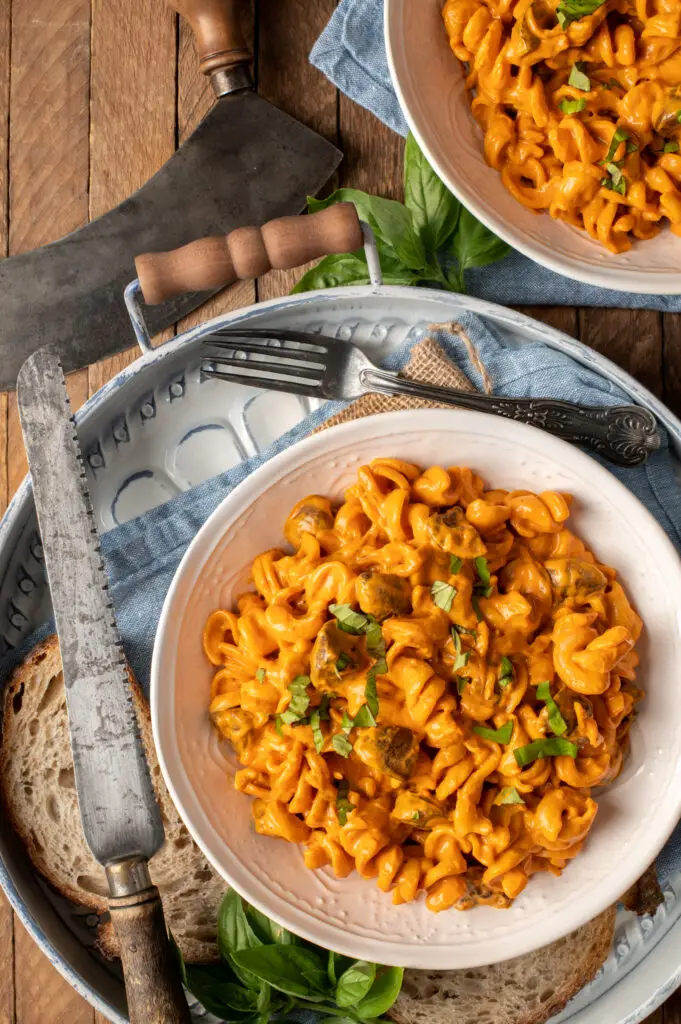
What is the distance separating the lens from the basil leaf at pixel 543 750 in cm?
193

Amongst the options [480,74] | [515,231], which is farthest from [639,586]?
[480,74]

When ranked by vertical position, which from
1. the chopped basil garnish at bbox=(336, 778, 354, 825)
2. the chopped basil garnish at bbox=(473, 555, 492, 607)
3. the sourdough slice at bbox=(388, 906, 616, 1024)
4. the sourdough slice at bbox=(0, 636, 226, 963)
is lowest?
the sourdough slice at bbox=(388, 906, 616, 1024)

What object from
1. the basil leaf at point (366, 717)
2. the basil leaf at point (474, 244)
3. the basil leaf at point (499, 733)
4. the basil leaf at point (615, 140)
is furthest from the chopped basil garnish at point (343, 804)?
the basil leaf at point (615, 140)

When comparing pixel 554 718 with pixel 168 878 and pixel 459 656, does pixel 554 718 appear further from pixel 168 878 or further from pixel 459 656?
pixel 168 878

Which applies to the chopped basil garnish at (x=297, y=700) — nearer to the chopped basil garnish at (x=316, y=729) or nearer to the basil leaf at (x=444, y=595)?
the chopped basil garnish at (x=316, y=729)

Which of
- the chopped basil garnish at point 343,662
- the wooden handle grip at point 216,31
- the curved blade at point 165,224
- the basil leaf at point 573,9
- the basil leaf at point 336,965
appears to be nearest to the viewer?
the chopped basil garnish at point 343,662

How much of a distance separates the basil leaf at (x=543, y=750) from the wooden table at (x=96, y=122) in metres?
1.18

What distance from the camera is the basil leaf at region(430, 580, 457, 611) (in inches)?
75.3

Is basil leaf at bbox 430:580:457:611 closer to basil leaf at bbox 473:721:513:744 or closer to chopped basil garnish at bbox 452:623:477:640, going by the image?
chopped basil garnish at bbox 452:623:477:640

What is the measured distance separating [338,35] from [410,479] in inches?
50.9

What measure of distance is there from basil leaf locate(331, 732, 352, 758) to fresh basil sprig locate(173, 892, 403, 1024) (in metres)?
0.61

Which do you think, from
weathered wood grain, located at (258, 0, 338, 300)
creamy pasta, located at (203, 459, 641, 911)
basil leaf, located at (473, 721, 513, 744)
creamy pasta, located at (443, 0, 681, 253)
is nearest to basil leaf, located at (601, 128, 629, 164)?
creamy pasta, located at (443, 0, 681, 253)

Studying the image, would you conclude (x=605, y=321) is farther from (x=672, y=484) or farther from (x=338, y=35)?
(x=338, y=35)

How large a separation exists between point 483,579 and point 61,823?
1.26 m
